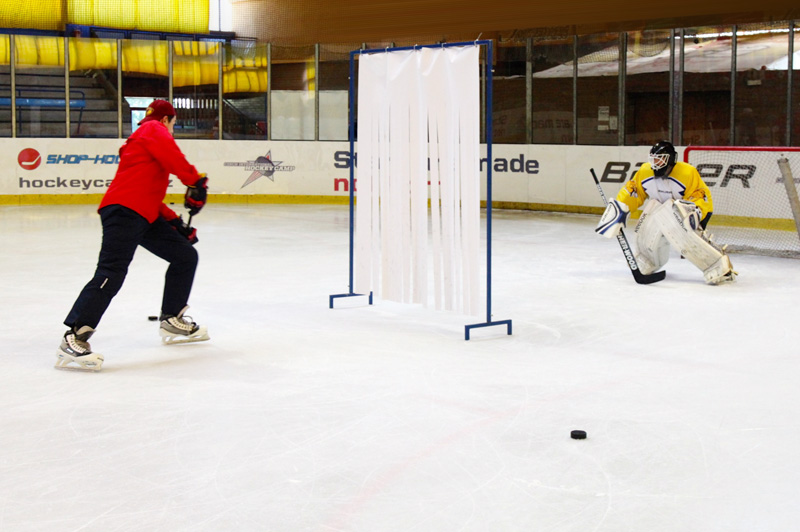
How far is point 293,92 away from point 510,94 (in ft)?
10.4

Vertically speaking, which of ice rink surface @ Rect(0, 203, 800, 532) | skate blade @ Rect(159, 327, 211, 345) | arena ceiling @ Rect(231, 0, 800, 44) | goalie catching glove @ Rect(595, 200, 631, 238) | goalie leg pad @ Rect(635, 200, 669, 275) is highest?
arena ceiling @ Rect(231, 0, 800, 44)

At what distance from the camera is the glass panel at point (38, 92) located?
13.7m

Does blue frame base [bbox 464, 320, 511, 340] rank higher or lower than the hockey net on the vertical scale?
lower

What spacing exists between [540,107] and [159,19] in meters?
8.43

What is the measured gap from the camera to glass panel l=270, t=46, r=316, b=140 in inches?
567

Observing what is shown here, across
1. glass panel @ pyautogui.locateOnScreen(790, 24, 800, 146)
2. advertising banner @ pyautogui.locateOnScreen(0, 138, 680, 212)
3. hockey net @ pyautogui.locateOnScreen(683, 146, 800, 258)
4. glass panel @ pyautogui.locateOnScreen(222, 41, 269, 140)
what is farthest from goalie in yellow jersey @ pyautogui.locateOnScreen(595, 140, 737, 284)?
glass panel @ pyautogui.locateOnScreen(222, 41, 269, 140)

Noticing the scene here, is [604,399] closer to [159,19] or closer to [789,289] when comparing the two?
[789,289]

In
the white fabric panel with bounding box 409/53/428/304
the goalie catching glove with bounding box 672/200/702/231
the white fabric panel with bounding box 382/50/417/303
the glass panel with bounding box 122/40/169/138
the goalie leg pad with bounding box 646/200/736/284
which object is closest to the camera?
the white fabric panel with bounding box 409/53/428/304

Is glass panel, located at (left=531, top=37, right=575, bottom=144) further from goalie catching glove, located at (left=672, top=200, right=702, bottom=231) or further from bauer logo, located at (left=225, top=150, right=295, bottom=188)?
goalie catching glove, located at (left=672, top=200, right=702, bottom=231)

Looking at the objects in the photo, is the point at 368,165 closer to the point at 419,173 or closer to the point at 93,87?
the point at 419,173

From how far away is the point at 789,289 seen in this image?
6801 millimetres

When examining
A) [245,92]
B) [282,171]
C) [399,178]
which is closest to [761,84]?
[282,171]

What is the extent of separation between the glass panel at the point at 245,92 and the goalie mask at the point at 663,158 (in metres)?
8.10

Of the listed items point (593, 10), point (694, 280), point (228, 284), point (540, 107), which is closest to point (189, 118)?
→ point (540, 107)
